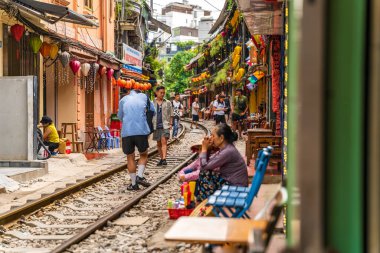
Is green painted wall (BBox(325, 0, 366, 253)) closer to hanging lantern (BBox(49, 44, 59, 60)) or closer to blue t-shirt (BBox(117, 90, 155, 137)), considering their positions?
blue t-shirt (BBox(117, 90, 155, 137))

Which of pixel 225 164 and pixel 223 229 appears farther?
pixel 225 164

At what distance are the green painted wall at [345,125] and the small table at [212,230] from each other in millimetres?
1164

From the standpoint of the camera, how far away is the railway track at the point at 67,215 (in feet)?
23.6

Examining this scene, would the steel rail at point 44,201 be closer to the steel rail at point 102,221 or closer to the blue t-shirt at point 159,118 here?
the steel rail at point 102,221

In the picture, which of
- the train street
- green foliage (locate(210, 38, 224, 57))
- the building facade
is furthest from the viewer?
green foliage (locate(210, 38, 224, 57))

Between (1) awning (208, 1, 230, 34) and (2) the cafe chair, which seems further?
(1) awning (208, 1, 230, 34)

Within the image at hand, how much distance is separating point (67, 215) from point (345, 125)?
7.33 meters

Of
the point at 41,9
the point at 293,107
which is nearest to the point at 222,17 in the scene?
the point at 41,9

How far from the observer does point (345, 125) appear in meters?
2.28

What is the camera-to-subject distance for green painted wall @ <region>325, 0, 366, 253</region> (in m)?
2.23

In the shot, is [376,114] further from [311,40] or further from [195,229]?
[195,229]

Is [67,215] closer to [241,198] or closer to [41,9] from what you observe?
[241,198]

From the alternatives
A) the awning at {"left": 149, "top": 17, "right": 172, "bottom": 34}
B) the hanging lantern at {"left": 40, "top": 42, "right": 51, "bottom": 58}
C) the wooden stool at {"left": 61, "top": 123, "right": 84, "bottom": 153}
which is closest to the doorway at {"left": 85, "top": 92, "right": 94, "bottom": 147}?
the wooden stool at {"left": 61, "top": 123, "right": 84, "bottom": 153}

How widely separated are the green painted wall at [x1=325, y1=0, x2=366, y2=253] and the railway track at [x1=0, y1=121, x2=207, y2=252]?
180 inches
